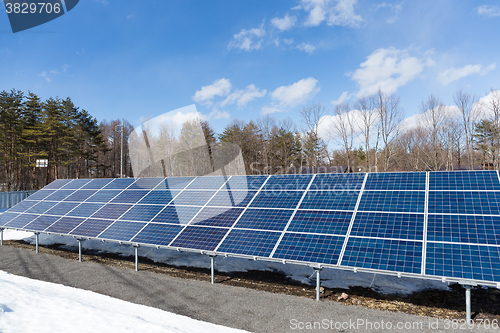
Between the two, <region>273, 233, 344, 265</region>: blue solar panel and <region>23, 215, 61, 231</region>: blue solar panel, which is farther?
<region>23, 215, 61, 231</region>: blue solar panel

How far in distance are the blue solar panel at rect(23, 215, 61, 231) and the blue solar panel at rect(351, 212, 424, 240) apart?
1411 cm

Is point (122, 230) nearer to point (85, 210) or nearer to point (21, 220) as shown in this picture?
point (85, 210)

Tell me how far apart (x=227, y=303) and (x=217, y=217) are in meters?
3.43

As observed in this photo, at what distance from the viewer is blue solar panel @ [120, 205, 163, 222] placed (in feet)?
38.3

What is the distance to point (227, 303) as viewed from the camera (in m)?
7.68

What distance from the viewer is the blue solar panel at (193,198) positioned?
11.9 m

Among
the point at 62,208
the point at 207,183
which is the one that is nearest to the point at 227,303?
the point at 207,183

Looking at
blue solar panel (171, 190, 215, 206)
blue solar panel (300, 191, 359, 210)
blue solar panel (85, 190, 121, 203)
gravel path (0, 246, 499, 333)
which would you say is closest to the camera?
gravel path (0, 246, 499, 333)

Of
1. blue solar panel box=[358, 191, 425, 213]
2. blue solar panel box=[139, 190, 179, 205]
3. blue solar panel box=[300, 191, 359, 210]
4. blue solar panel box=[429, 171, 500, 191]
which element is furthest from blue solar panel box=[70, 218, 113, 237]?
blue solar panel box=[429, 171, 500, 191]

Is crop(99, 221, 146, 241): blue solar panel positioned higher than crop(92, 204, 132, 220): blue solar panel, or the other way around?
crop(92, 204, 132, 220): blue solar panel

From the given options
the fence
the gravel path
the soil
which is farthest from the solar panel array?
the fence

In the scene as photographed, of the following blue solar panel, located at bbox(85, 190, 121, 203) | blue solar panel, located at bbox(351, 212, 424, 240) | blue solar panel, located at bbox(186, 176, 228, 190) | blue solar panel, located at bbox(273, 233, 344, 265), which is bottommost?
blue solar panel, located at bbox(273, 233, 344, 265)

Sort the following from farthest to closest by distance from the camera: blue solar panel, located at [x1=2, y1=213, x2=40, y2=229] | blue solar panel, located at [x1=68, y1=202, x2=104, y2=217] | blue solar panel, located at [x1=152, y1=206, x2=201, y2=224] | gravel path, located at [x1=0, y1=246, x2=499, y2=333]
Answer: blue solar panel, located at [x1=2, y1=213, x2=40, y2=229], blue solar panel, located at [x1=68, y1=202, x2=104, y2=217], blue solar panel, located at [x1=152, y1=206, x2=201, y2=224], gravel path, located at [x1=0, y1=246, x2=499, y2=333]

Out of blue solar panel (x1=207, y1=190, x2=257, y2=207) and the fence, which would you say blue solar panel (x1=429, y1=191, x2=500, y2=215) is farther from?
the fence
